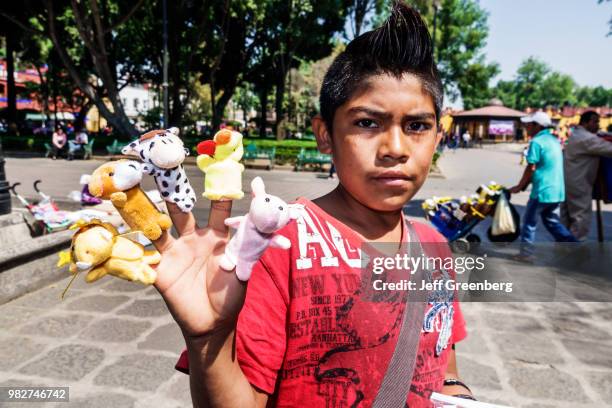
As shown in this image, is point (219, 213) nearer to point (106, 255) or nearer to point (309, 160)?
point (106, 255)

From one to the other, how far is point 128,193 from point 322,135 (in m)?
0.68

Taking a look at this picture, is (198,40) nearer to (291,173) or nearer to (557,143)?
(291,173)

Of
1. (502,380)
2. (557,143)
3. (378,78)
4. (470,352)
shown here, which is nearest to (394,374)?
(378,78)

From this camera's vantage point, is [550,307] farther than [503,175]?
No

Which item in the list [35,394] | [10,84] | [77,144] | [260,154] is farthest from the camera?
[10,84]

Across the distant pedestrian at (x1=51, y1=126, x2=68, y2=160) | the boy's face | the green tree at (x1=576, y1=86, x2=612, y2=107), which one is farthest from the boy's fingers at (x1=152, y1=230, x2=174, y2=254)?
the green tree at (x1=576, y1=86, x2=612, y2=107)

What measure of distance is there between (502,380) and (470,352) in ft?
1.39

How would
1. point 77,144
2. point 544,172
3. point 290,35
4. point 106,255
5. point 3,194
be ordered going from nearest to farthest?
point 106,255 → point 3,194 → point 544,172 → point 77,144 → point 290,35

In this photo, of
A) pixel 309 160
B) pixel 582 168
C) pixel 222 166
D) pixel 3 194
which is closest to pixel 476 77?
pixel 309 160

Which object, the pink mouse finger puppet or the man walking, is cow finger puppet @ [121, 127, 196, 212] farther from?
the man walking

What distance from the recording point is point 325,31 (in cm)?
2577

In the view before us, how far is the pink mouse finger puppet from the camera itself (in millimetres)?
756

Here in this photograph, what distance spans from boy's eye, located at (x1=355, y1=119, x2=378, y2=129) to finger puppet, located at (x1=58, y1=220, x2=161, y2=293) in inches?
24.5

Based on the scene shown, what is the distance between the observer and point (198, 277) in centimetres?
84
